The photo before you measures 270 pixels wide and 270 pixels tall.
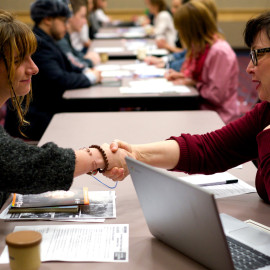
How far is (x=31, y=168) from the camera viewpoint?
126 centimetres

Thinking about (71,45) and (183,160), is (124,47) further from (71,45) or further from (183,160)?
(183,160)

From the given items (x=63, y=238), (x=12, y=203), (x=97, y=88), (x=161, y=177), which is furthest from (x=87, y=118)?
(x=161, y=177)

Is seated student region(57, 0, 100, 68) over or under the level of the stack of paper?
under

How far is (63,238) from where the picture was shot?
128 cm

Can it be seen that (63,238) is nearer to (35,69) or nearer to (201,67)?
(35,69)

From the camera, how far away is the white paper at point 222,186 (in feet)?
5.30

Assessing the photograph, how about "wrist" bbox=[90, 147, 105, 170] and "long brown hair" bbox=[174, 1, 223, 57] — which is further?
"long brown hair" bbox=[174, 1, 223, 57]

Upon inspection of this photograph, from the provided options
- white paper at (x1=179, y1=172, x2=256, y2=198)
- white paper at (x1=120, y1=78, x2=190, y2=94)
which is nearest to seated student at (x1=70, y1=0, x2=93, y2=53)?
white paper at (x1=120, y1=78, x2=190, y2=94)

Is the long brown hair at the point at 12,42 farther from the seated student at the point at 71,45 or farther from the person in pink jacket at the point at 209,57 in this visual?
the seated student at the point at 71,45

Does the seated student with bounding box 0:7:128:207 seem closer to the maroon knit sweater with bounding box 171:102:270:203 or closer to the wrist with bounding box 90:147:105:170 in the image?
the wrist with bounding box 90:147:105:170

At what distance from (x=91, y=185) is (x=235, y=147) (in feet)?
1.94

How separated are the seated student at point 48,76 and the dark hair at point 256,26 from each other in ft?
6.39

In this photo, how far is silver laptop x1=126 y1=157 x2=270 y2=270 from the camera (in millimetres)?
980

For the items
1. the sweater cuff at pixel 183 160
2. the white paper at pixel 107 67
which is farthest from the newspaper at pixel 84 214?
the white paper at pixel 107 67
